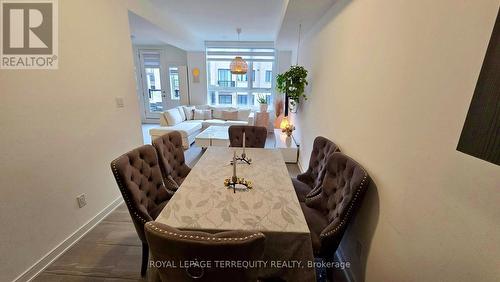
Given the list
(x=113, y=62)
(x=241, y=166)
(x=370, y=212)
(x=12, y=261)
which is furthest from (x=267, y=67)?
(x=12, y=261)

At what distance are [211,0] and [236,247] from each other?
3543 mm

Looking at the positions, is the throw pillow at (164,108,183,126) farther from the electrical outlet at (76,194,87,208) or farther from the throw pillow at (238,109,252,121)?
the electrical outlet at (76,194,87,208)

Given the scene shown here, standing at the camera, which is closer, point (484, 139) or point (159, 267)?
point (484, 139)

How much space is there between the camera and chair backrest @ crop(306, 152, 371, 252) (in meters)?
1.30

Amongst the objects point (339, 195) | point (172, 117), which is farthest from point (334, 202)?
point (172, 117)

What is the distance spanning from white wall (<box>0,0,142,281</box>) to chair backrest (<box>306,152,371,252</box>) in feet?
7.07

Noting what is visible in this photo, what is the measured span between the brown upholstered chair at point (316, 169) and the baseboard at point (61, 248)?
2.11 metres

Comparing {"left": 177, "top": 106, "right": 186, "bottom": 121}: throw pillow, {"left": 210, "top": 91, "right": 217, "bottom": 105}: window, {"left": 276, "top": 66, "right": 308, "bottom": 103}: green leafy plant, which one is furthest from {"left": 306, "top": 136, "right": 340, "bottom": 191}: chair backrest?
{"left": 210, "top": 91, "right": 217, "bottom": 105}: window

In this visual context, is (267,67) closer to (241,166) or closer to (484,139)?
(241,166)

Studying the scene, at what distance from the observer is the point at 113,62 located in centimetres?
240

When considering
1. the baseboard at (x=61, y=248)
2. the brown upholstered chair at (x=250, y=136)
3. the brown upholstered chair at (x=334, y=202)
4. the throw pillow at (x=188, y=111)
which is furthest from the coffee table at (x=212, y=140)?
the brown upholstered chair at (x=334, y=202)

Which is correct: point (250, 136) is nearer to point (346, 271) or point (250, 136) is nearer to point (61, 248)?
point (346, 271)

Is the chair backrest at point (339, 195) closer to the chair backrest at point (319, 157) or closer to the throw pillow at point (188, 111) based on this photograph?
the chair backrest at point (319, 157)

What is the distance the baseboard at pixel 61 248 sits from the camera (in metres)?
1.57
